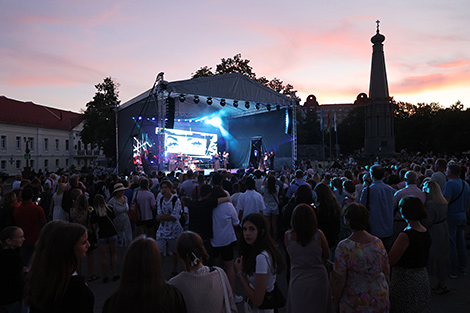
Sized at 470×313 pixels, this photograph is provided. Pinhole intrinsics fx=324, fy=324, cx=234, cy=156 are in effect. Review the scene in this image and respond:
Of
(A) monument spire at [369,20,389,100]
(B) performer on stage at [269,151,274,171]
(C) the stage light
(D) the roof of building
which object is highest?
(A) monument spire at [369,20,389,100]

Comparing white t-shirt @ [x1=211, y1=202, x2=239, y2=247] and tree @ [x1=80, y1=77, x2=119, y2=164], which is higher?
tree @ [x1=80, y1=77, x2=119, y2=164]

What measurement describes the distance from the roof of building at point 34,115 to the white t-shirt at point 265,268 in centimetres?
3862

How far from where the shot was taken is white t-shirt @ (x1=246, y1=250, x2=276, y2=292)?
265cm

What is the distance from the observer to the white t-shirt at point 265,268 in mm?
2648

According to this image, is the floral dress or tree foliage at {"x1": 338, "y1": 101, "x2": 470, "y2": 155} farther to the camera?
tree foliage at {"x1": 338, "y1": 101, "x2": 470, "y2": 155}

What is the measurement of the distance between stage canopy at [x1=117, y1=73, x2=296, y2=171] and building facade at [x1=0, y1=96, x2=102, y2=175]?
846 inches

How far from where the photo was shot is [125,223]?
6.26m

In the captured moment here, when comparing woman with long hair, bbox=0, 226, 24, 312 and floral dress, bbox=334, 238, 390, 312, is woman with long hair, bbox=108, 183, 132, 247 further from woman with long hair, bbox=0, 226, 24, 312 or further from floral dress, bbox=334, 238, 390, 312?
floral dress, bbox=334, 238, 390, 312

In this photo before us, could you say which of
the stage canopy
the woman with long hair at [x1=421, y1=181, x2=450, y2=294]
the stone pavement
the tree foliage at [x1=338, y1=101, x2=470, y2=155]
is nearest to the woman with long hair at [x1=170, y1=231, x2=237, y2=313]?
the stone pavement

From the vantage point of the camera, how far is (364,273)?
2729 millimetres

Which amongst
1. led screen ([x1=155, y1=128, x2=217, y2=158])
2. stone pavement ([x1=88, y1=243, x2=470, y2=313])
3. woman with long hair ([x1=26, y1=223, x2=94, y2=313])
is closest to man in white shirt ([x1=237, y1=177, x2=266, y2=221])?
stone pavement ([x1=88, y1=243, x2=470, y2=313])

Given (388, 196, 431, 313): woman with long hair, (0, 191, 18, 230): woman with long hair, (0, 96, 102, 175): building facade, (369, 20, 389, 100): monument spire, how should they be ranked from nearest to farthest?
1. (388, 196, 431, 313): woman with long hair
2. (0, 191, 18, 230): woman with long hair
3. (369, 20, 389, 100): monument spire
4. (0, 96, 102, 175): building facade

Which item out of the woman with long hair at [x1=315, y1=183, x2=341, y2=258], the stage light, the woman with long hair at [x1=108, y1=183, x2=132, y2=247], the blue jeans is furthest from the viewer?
the stage light

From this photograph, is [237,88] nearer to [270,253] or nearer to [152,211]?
[152,211]
